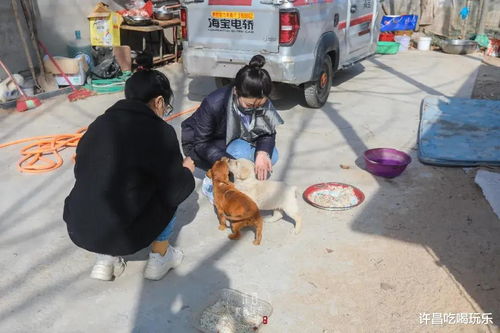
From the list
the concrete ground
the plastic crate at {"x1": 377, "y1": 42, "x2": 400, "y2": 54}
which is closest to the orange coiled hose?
the concrete ground

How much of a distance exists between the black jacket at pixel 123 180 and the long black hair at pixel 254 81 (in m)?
0.68

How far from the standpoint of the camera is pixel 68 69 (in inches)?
277

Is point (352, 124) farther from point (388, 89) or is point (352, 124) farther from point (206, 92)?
point (206, 92)

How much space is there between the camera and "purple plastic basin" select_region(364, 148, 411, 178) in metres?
4.07

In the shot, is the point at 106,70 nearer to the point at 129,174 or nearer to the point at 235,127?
the point at 235,127

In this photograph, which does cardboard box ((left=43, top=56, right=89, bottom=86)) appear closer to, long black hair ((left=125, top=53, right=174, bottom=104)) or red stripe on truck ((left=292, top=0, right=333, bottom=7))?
red stripe on truck ((left=292, top=0, right=333, bottom=7))

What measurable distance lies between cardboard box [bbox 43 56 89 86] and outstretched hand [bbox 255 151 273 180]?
16.2 ft

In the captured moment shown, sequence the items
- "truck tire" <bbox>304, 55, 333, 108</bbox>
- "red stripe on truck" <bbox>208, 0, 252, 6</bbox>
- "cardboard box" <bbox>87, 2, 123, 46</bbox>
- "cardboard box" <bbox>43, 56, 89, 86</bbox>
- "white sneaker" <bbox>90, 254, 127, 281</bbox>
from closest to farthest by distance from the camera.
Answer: "white sneaker" <bbox>90, 254, 127, 281</bbox>
"red stripe on truck" <bbox>208, 0, 252, 6</bbox>
"truck tire" <bbox>304, 55, 333, 108</bbox>
"cardboard box" <bbox>43, 56, 89, 86</bbox>
"cardboard box" <bbox>87, 2, 123, 46</bbox>

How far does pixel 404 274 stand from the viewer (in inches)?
113

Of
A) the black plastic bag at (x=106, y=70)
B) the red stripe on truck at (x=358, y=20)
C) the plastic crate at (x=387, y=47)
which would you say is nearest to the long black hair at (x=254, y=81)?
the red stripe on truck at (x=358, y=20)

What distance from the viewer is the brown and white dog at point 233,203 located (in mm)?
2949

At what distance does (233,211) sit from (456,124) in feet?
12.0

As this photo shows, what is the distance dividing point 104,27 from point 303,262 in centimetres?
647

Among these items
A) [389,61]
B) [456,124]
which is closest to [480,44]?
[389,61]
